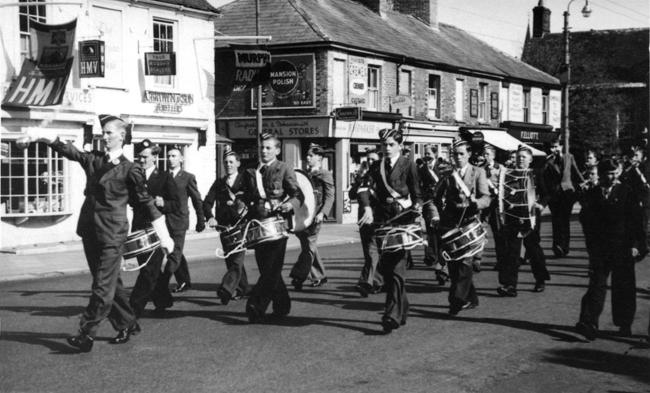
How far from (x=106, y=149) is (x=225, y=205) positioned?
10.6 feet

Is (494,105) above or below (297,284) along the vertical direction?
above

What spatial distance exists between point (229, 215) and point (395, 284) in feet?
10.5

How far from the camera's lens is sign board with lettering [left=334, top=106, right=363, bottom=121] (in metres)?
27.0

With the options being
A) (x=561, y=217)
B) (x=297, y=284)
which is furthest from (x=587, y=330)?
(x=561, y=217)

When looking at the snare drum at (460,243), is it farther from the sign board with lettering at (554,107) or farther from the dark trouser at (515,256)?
the sign board with lettering at (554,107)

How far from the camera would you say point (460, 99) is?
36.6m

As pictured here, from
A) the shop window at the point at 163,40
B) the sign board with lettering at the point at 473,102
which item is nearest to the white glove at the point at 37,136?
the shop window at the point at 163,40

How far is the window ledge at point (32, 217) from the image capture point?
63.1ft

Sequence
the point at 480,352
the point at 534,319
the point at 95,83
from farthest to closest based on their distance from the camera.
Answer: the point at 95,83, the point at 534,319, the point at 480,352

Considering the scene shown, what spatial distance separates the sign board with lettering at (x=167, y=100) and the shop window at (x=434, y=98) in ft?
44.2

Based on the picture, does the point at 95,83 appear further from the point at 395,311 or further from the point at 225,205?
the point at 395,311

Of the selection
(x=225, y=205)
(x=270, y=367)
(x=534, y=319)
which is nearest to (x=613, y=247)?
(x=534, y=319)

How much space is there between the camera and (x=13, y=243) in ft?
63.3

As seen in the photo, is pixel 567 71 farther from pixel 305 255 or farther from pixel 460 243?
pixel 460 243
